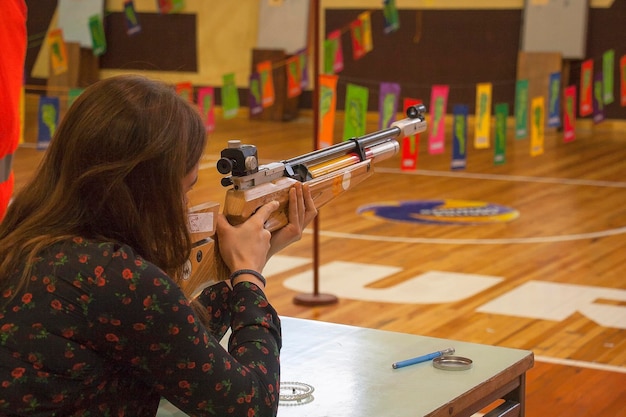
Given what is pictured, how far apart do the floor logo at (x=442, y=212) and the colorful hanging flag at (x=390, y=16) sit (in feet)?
10.5

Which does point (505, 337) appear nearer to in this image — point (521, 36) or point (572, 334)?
point (572, 334)

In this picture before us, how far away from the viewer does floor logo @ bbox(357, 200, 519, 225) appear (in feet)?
Result: 19.5

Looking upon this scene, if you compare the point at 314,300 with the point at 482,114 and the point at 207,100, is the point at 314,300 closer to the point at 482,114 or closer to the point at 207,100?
the point at 482,114

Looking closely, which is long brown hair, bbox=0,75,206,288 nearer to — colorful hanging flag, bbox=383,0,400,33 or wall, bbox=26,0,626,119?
wall, bbox=26,0,626,119

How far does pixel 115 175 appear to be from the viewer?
131 centimetres

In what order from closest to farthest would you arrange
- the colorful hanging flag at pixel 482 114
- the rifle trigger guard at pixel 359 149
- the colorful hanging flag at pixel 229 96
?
1. the rifle trigger guard at pixel 359 149
2. the colorful hanging flag at pixel 482 114
3. the colorful hanging flag at pixel 229 96

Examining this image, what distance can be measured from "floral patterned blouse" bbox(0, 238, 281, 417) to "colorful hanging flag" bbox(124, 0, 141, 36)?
9046 millimetres

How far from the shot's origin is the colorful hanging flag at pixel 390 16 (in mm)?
9273

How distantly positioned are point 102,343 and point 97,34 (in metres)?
9.84

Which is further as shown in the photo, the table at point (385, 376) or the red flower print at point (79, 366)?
the table at point (385, 376)

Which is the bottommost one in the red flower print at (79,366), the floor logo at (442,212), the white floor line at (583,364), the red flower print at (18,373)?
the floor logo at (442,212)

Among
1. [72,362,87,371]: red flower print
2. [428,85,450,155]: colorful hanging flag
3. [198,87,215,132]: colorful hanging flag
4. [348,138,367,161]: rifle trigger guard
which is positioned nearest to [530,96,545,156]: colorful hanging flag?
[428,85,450,155]: colorful hanging flag

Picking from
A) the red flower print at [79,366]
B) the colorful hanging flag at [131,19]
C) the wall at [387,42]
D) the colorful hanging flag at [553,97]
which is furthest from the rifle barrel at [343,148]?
the colorful hanging flag at [131,19]

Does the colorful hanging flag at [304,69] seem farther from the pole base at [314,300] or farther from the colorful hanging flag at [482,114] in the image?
the pole base at [314,300]
